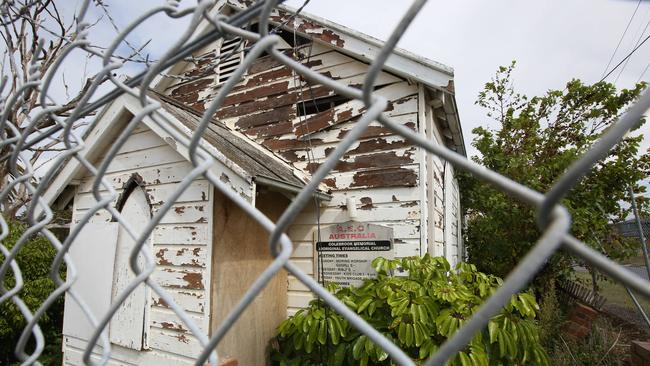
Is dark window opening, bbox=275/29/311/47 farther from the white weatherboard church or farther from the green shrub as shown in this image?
the green shrub

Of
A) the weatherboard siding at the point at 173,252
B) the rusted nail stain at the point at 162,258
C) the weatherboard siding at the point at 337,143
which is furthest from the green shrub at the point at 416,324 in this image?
the rusted nail stain at the point at 162,258

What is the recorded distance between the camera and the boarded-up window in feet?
10.1

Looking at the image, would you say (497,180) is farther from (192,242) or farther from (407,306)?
(192,242)

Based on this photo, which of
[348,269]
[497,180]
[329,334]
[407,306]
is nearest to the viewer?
[497,180]

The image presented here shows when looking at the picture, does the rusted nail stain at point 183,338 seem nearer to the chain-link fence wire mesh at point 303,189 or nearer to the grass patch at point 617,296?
the chain-link fence wire mesh at point 303,189

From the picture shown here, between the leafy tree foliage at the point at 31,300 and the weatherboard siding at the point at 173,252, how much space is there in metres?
1.87

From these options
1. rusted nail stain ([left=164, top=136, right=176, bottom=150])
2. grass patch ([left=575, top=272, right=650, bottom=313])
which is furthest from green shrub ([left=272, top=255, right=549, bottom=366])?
grass patch ([left=575, top=272, right=650, bottom=313])

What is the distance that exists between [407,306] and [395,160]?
1.61 meters

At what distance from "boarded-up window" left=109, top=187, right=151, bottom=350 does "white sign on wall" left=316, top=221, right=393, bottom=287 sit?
5.88 feet

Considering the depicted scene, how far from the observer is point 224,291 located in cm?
296

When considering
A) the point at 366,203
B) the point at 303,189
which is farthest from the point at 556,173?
the point at 303,189

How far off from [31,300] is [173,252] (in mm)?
3106

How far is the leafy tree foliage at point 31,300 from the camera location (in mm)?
4535

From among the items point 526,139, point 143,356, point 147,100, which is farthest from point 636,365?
point 147,100
